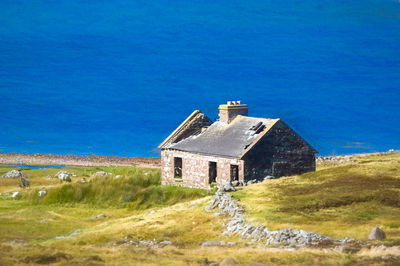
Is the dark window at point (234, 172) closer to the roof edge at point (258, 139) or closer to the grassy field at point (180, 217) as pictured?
the roof edge at point (258, 139)

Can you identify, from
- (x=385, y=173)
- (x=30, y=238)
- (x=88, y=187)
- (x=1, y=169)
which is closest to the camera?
(x=30, y=238)

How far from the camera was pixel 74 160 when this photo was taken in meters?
80.9

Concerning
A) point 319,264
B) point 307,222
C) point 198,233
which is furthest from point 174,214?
point 319,264

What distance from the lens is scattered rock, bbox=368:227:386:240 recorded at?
30.4 meters

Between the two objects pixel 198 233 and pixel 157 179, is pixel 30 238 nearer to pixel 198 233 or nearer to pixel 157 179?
pixel 198 233

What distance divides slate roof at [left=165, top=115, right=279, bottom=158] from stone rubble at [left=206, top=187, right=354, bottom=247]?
646 cm

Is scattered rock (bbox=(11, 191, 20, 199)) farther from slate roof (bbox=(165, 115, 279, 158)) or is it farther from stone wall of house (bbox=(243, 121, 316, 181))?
stone wall of house (bbox=(243, 121, 316, 181))

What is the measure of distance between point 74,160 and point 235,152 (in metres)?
36.9

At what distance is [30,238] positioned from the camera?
40250mm

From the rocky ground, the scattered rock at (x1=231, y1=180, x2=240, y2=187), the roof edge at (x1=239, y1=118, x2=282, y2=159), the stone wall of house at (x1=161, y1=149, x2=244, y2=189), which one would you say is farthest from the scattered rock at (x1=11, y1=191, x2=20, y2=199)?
the rocky ground

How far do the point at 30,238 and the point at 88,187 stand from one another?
11785 mm

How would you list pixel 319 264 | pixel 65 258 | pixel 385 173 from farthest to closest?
pixel 385 173 → pixel 65 258 → pixel 319 264

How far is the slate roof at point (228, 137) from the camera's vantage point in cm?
4791

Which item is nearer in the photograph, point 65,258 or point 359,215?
point 65,258
